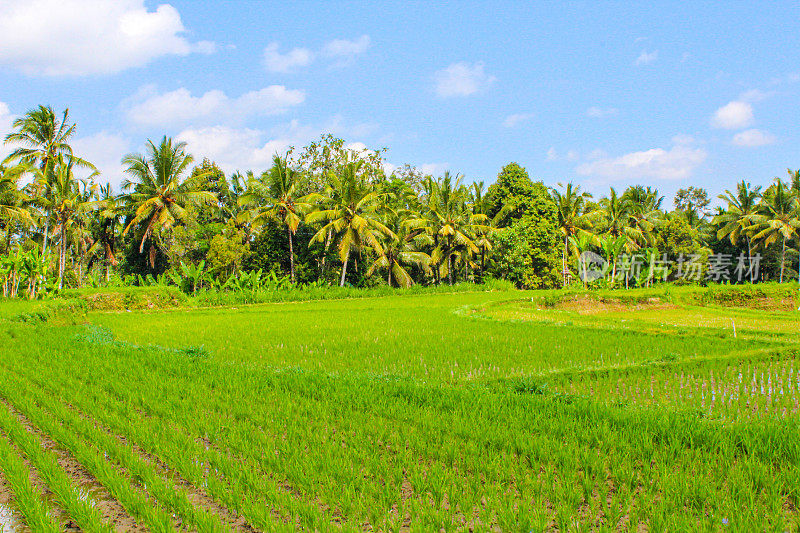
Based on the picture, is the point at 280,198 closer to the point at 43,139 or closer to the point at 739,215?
the point at 43,139

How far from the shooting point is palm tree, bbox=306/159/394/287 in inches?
888

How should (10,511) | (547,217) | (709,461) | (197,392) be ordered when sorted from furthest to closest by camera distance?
(547,217), (197,392), (709,461), (10,511)

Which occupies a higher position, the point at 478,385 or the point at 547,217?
the point at 547,217

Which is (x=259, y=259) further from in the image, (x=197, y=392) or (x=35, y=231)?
(x=197, y=392)

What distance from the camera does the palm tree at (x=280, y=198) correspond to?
23.0 meters

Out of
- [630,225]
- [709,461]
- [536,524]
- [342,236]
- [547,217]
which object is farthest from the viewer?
[630,225]

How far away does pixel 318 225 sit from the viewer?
79.1 ft

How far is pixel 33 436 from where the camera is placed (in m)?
3.66

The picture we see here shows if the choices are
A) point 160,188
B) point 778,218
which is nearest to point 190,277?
point 160,188

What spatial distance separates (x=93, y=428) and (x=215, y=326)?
755 cm

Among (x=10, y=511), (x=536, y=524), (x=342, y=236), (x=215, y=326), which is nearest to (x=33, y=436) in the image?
(x=10, y=511)

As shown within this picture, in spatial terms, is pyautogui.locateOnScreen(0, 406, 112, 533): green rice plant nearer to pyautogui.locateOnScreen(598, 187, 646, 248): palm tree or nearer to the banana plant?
the banana plant

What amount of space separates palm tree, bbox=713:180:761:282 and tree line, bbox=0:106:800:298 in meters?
0.09

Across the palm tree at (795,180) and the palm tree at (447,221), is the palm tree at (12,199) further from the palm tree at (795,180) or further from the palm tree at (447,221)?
the palm tree at (795,180)
